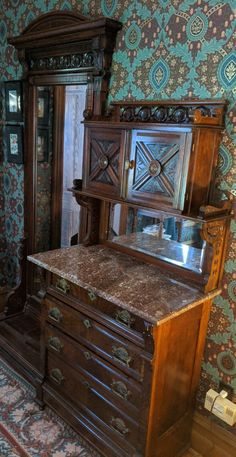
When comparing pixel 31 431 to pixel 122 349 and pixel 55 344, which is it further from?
pixel 122 349

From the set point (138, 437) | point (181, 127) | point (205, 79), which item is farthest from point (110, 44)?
point (138, 437)

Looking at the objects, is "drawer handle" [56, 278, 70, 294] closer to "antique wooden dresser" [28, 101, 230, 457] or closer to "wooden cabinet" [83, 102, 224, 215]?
"antique wooden dresser" [28, 101, 230, 457]

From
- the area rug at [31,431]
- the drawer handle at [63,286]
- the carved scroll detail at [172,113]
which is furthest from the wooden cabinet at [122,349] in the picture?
the carved scroll detail at [172,113]

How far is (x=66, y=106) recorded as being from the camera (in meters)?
3.28

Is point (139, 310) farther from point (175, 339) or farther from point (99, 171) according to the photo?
point (99, 171)

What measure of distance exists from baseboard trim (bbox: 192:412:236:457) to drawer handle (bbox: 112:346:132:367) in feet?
2.19

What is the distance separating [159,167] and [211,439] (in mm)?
1473

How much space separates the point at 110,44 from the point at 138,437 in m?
2.08

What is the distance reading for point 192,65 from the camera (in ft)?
6.03

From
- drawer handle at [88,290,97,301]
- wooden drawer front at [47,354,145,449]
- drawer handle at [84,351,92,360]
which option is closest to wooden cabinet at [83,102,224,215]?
drawer handle at [88,290,97,301]

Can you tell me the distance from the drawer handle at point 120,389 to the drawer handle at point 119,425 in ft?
0.45

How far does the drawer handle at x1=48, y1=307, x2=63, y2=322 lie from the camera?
2.09 metres

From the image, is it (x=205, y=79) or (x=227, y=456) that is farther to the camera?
(x=227, y=456)

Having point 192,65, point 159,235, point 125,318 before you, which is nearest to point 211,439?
point 125,318
